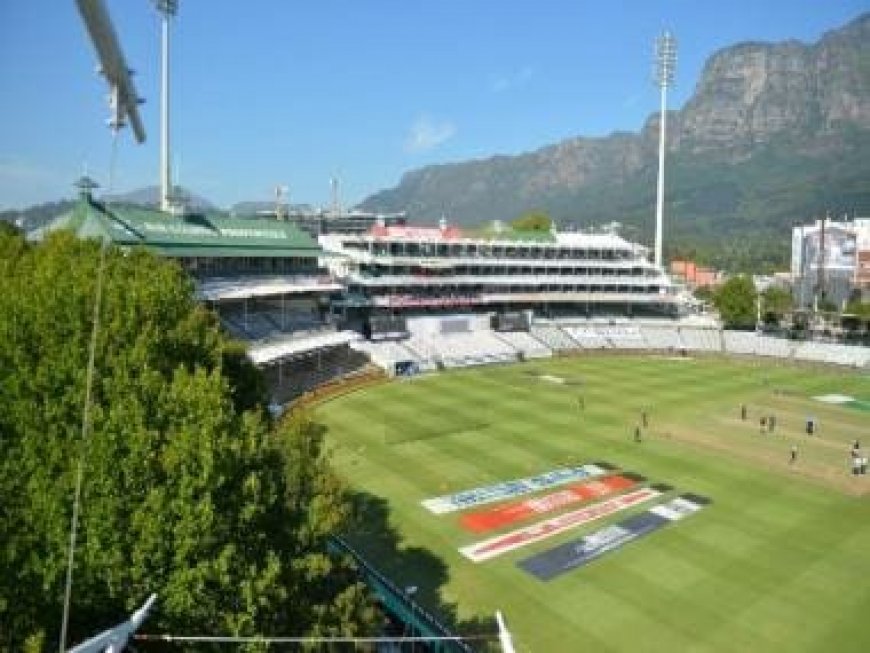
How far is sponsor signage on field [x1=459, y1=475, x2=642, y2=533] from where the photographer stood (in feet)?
119

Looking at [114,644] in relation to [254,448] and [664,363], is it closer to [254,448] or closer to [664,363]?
[254,448]

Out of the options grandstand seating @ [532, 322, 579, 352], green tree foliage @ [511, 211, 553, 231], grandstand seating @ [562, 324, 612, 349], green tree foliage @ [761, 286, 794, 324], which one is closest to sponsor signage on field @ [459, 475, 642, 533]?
grandstand seating @ [532, 322, 579, 352]

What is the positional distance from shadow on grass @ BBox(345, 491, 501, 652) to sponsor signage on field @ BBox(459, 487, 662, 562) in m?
2.10

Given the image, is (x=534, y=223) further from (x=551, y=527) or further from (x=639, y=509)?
(x=551, y=527)

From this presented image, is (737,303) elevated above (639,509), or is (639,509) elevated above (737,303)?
(737,303)

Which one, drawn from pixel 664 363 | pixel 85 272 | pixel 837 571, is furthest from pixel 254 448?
pixel 664 363

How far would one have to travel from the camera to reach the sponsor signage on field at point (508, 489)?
38438 mm

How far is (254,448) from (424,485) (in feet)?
75.4

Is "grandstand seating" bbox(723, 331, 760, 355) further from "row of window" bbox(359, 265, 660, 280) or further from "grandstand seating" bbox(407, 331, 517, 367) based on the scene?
"grandstand seating" bbox(407, 331, 517, 367)

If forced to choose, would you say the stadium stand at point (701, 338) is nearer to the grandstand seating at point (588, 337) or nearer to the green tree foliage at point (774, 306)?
the grandstand seating at point (588, 337)

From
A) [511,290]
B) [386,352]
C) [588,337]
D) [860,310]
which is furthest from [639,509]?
[860,310]

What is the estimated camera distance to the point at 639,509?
126 ft

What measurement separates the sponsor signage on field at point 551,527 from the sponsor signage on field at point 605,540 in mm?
1148

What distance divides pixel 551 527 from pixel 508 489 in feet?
17.1
